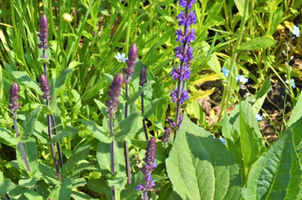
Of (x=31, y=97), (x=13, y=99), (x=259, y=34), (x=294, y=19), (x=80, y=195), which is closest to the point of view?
(x=13, y=99)

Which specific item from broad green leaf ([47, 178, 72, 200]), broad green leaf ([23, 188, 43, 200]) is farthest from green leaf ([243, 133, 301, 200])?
broad green leaf ([23, 188, 43, 200])

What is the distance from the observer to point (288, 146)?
1640 mm

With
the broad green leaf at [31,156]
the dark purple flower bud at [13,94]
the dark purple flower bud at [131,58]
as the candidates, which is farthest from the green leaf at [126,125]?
the broad green leaf at [31,156]

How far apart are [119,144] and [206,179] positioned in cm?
46

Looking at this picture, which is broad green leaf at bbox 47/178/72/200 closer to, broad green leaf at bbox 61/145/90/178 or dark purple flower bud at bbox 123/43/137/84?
broad green leaf at bbox 61/145/90/178

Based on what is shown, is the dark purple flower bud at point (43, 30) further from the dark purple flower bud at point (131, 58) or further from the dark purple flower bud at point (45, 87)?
the dark purple flower bud at point (131, 58)

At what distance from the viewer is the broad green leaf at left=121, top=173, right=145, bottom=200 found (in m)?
1.73

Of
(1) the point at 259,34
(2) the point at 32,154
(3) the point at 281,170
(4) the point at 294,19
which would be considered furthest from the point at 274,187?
(4) the point at 294,19

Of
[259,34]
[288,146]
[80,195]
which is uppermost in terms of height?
[259,34]

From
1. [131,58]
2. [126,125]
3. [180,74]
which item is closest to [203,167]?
[180,74]

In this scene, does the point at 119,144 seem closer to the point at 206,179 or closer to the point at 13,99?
the point at 206,179

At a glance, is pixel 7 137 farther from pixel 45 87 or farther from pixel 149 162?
pixel 149 162

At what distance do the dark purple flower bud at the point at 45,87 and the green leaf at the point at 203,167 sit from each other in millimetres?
648

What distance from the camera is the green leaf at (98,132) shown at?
1424 mm
